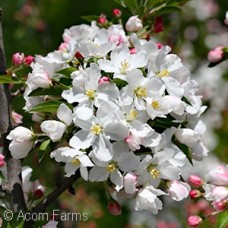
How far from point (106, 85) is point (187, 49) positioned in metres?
3.25

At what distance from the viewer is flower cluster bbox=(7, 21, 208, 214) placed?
1.89m

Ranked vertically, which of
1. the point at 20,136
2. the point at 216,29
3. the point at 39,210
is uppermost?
the point at 20,136

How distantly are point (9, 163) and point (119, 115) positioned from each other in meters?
0.44

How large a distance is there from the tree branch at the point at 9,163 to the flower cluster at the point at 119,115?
0.08m

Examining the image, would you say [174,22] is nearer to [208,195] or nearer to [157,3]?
[157,3]

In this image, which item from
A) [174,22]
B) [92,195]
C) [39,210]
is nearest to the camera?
[39,210]

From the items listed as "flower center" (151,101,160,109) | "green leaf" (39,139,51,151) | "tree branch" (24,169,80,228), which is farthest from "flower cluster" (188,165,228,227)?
"green leaf" (39,139,51,151)

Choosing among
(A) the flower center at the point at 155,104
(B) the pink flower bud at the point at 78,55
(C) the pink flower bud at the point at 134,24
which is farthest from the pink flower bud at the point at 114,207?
(C) the pink flower bud at the point at 134,24

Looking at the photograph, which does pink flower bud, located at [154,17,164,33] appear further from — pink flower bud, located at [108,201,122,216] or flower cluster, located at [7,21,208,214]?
pink flower bud, located at [108,201,122,216]

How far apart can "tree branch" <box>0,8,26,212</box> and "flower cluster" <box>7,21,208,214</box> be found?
8cm

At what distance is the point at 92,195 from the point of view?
4570 millimetres

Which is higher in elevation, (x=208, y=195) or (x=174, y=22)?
(x=208, y=195)

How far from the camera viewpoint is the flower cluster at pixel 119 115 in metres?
1.89

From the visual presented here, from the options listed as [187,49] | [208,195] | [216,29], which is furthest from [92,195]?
[208,195]
